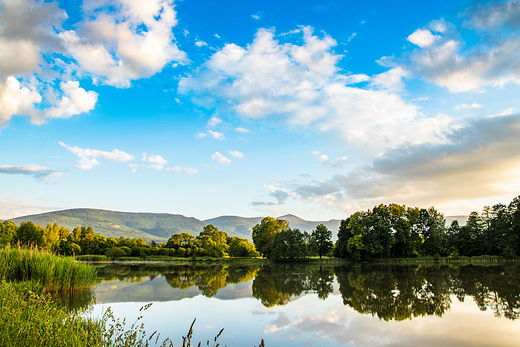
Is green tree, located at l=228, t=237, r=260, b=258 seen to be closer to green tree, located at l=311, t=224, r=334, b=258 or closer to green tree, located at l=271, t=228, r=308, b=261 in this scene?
green tree, located at l=271, t=228, r=308, b=261

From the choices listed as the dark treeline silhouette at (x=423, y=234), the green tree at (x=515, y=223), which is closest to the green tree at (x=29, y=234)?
the dark treeline silhouette at (x=423, y=234)

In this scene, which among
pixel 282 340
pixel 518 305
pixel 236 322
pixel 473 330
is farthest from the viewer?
pixel 518 305

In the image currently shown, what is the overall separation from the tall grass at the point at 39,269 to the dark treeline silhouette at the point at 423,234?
43.6 metres

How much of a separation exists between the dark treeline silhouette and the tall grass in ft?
143

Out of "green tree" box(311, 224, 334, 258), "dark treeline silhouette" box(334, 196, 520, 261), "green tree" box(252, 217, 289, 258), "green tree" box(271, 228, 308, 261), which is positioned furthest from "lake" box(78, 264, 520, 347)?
"green tree" box(252, 217, 289, 258)

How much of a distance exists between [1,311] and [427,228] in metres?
64.4

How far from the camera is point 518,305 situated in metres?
13.6

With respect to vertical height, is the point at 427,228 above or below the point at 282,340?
above

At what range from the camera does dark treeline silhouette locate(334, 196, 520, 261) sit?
51.3m

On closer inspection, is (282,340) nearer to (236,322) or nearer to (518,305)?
(236,322)

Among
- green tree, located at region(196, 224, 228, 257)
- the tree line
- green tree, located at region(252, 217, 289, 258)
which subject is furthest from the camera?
green tree, located at region(196, 224, 228, 257)

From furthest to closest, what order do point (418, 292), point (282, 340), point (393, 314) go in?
1. point (418, 292)
2. point (393, 314)
3. point (282, 340)

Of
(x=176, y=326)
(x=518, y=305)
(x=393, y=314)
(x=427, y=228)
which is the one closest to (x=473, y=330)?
(x=393, y=314)

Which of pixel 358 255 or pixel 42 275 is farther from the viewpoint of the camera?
pixel 358 255
